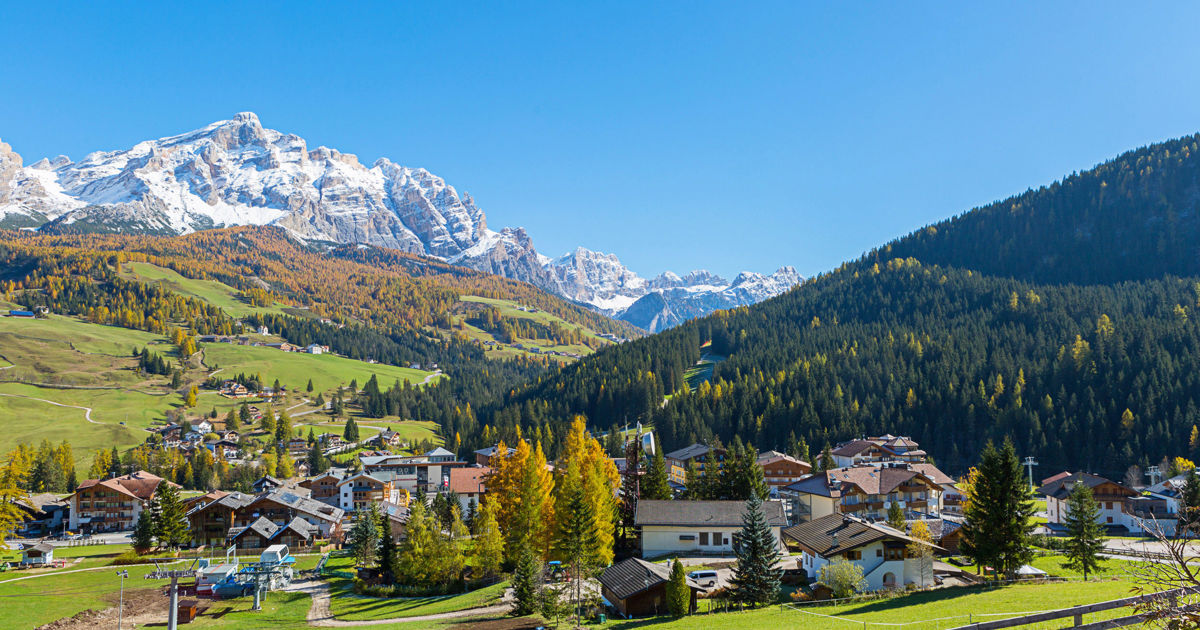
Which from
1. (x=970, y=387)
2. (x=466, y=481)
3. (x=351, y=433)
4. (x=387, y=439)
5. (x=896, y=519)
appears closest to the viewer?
(x=896, y=519)

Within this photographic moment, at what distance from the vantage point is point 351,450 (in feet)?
540

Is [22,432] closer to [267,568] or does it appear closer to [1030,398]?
[267,568]

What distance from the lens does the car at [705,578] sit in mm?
50256

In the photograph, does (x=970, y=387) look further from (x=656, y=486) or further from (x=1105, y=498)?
(x=656, y=486)

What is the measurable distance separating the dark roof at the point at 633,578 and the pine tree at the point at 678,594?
1.59 metres

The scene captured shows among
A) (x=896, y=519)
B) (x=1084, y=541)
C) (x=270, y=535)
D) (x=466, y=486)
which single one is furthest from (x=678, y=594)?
(x=466, y=486)

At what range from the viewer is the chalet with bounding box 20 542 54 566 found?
7604cm

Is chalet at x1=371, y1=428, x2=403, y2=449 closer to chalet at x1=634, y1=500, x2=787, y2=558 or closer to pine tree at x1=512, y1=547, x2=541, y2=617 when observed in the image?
chalet at x1=634, y1=500, x2=787, y2=558

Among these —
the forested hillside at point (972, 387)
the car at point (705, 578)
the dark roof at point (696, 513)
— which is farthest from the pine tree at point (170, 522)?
the forested hillside at point (972, 387)

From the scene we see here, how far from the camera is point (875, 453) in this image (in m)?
122

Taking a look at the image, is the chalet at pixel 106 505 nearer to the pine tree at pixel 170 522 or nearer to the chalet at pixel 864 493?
the pine tree at pixel 170 522

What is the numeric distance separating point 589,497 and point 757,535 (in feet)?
61.2

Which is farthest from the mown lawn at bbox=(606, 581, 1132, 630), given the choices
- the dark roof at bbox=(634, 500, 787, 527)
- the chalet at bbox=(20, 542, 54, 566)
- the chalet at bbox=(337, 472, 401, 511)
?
the chalet at bbox=(337, 472, 401, 511)

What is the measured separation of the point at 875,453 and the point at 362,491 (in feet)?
298
